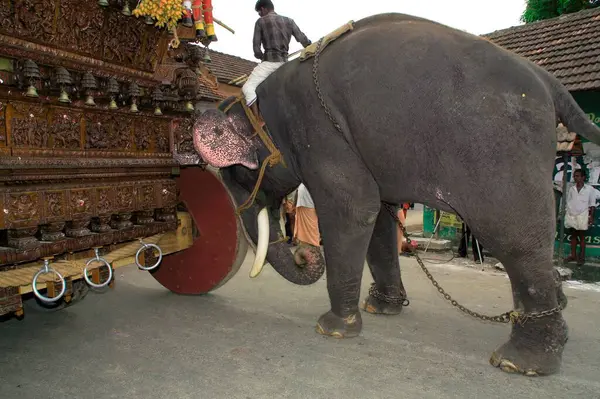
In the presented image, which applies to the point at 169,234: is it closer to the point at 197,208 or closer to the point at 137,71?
the point at 197,208

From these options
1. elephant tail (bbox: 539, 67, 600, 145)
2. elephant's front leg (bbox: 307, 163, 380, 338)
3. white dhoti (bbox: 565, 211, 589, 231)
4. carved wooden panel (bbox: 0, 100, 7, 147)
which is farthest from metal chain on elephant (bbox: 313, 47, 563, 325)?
white dhoti (bbox: 565, 211, 589, 231)

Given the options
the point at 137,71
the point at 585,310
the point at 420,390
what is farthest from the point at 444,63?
the point at 585,310

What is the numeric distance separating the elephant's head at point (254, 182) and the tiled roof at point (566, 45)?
527 centimetres

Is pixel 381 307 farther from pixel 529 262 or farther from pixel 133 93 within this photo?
pixel 133 93

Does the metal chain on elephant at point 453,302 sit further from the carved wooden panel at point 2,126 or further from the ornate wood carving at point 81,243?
the carved wooden panel at point 2,126

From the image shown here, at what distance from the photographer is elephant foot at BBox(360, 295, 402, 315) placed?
3.92 m

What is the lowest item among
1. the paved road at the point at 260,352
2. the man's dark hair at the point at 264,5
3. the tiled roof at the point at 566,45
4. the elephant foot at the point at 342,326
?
the paved road at the point at 260,352

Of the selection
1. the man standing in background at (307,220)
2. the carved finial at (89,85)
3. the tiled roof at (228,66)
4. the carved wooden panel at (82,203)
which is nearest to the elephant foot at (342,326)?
the carved wooden panel at (82,203)

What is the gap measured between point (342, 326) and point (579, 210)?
5145 mm

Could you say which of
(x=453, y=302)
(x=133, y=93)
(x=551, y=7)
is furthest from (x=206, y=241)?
(x=551, y=7)

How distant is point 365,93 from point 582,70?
578 centimetres

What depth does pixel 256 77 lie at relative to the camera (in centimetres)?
377

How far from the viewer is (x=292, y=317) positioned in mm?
3895

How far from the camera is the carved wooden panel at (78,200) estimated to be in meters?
2.71
